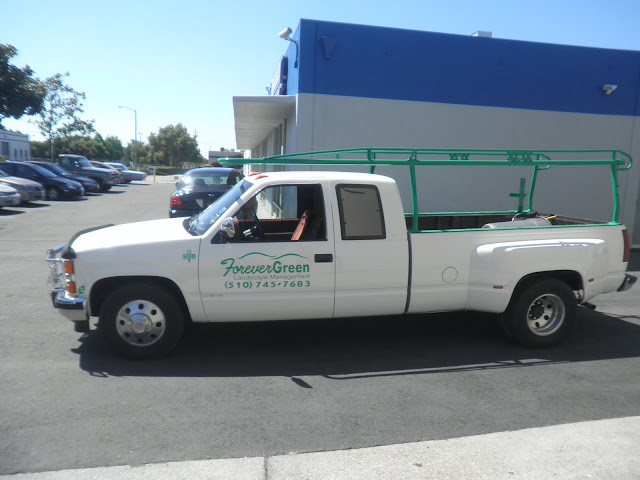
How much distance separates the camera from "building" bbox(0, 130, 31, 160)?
4981cm

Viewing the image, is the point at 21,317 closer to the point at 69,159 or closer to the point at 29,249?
the point at 29,249

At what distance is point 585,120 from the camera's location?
45.2 ft

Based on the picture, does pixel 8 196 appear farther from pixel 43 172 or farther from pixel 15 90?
pixel 15 90

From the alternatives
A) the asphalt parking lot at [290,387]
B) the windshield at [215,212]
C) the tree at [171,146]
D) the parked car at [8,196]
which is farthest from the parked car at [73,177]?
the tree at [171,146]

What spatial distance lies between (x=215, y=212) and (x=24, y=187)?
58.3ft

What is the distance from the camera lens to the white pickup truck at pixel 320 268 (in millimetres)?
5145

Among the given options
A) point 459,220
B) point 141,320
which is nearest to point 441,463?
point 141,320

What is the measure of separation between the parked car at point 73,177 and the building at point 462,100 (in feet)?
51.4

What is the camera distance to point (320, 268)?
17.5 ft

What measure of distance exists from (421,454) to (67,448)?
2399 millimetres

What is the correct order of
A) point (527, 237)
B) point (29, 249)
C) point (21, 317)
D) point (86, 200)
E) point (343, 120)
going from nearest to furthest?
1. point (527, 237)
2. point (21, 317)
3. point (29, 249)
4. point (343, 120)
5. point (86, 200)

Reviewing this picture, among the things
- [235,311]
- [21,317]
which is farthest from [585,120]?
[21,317]

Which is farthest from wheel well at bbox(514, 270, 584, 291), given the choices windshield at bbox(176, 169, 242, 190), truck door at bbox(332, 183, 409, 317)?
windshield at bbox(176, 169, 242, 190)

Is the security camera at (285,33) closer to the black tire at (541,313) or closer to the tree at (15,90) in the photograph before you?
the black tire at (541,313)
